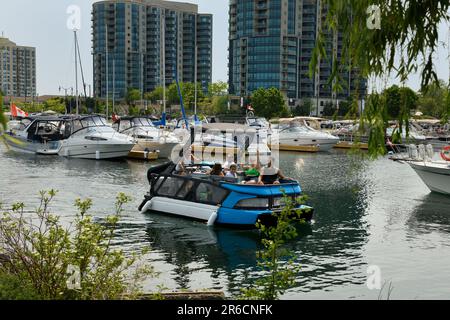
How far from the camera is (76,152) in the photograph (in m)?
49.5

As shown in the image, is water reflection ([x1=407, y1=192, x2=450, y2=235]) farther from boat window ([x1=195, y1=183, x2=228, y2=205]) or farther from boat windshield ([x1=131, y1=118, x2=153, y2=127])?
boat windshield ([x1=131, y1=118, x2=153, y2=127])

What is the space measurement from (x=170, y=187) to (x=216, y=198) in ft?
8.64

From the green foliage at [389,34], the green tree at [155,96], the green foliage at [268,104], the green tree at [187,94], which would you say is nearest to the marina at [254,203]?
the green foliage at [389,34]

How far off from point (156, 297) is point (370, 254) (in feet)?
37.2

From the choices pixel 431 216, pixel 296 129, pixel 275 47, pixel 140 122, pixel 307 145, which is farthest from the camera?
pixel 275 47

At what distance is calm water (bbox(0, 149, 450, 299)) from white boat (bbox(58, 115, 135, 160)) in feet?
33.0

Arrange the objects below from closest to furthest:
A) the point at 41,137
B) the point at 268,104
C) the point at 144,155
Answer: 1. the point at 144,155
2. the point at 41,137
3. the point at 268,104

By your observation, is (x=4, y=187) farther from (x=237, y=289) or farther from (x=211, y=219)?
(x=237, y=289)

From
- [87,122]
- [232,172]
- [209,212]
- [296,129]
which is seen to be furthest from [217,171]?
[296,129]

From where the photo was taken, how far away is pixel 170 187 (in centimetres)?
2362

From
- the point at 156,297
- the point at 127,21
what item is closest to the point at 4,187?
the point at 156,297

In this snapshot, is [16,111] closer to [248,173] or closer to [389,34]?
[248,173]

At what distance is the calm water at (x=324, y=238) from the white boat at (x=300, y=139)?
23.3m

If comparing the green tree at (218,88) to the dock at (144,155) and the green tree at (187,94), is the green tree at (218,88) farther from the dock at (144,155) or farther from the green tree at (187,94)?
the dock at (144,155)
